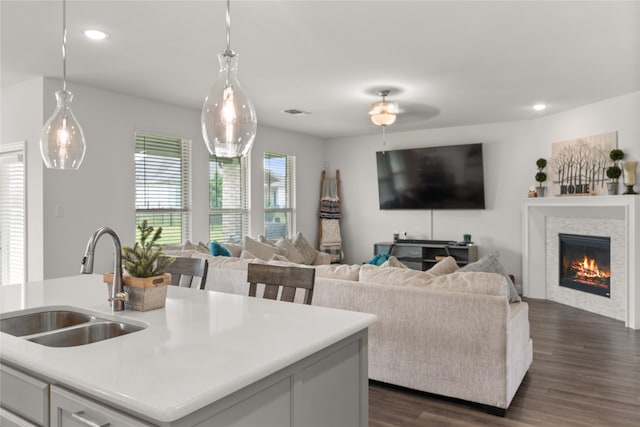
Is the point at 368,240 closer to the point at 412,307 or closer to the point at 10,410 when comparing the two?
the point at 412,307

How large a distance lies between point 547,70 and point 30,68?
4.71 metres

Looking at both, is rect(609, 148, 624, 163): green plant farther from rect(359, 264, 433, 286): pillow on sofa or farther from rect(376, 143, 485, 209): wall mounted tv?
rect(359, 264, 433, 286): pillow on sofa

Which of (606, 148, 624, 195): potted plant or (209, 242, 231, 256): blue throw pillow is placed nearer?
(209, 242, 231, 256): blue throw pillow

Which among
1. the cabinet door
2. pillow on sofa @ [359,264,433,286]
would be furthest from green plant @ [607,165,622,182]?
the cabinet door

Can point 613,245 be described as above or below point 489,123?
below

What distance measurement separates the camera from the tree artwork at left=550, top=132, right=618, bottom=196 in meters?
5.32

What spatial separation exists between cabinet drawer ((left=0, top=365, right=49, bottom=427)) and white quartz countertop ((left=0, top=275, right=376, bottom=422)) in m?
0.05

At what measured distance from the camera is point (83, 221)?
4512 millimetres

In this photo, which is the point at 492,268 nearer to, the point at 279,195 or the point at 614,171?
the point at 614,171

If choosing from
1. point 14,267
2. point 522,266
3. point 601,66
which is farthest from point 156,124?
point 522,266

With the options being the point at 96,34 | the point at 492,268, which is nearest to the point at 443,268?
the point at 492,268

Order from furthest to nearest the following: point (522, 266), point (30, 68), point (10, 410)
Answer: point (522, 266) < point (30, 68) < point (10, 410)

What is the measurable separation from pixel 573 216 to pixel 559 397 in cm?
351

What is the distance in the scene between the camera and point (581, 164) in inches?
222
